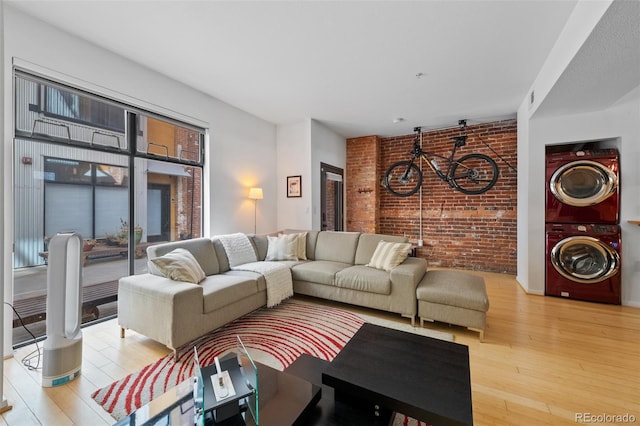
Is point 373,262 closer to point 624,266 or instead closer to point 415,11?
point 415,11

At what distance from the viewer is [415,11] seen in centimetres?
212

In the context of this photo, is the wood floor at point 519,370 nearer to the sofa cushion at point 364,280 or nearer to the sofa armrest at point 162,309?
the sofa armrest at point 162,309

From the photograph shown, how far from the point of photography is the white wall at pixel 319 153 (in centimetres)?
476

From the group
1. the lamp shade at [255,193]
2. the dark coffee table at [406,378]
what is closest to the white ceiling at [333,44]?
the lamp shade at [255,193]

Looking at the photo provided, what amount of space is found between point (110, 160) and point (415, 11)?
3197 mm

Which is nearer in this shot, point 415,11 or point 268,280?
point 415,11

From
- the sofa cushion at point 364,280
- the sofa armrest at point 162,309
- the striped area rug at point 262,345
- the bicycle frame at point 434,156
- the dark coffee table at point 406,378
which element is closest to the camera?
the dark coffee table at point 406,378

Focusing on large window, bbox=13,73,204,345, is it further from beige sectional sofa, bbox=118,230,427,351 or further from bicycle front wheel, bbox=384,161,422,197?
bicycle front wheel, bbox=384,161,422,197

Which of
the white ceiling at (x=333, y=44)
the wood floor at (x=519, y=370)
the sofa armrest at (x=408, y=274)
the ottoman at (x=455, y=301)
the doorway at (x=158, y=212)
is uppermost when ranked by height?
the white ceiling at (x=333, y=44)

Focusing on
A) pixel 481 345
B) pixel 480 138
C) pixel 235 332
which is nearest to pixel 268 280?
pixel 235 332

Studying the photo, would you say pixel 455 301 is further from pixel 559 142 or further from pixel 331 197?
pixel 331 197

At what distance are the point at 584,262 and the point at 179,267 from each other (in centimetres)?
464

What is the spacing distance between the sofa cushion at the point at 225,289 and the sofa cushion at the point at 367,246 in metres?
1.40

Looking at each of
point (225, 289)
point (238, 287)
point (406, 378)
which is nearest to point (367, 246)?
point (238, 287)
